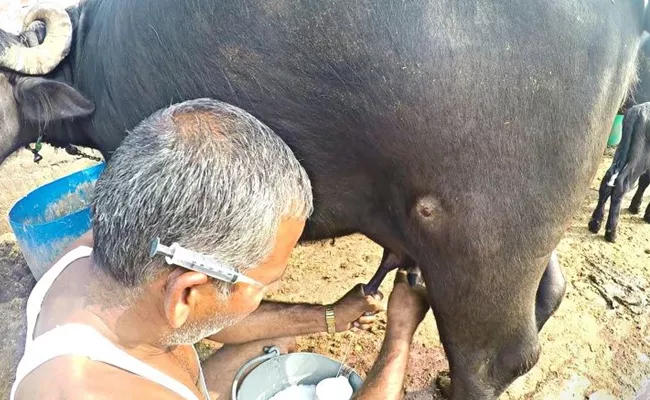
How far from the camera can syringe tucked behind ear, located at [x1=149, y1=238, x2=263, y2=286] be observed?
1.22m

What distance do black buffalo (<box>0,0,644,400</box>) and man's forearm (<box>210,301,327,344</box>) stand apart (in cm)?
45

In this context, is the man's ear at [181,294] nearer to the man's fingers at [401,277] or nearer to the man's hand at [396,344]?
the man's hand at [396,344]

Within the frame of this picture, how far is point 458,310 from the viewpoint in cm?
204

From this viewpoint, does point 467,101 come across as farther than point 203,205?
Yes

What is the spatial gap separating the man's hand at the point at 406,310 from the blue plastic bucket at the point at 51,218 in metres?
1.31

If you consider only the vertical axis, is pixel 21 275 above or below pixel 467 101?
below

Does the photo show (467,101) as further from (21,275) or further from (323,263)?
(21,275)

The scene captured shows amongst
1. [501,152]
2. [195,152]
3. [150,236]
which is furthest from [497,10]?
[150,236]

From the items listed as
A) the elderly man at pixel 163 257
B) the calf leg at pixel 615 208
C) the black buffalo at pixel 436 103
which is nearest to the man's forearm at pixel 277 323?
the black buffalo at pixel 436 103

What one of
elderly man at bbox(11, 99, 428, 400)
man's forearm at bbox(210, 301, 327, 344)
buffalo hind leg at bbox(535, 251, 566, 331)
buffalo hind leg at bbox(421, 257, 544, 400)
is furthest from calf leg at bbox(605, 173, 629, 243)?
elderly man at bbox(11, 99, 428, 400)

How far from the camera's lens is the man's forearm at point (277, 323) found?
2451 millimetres

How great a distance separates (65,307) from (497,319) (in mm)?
1336

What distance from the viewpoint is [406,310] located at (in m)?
2.19

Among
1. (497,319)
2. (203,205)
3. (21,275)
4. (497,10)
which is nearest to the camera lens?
(203,205)
